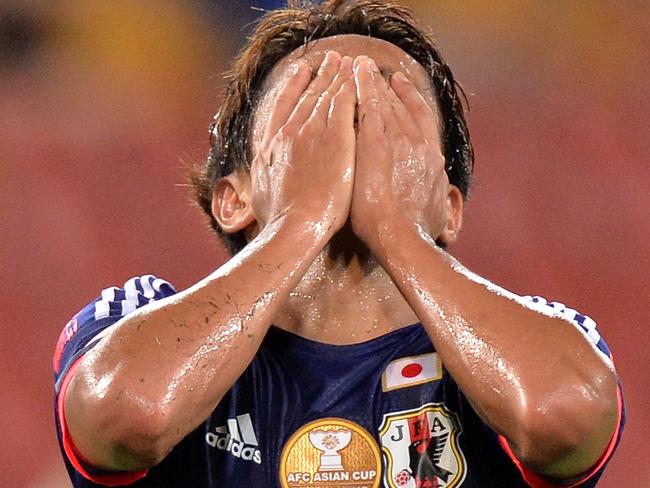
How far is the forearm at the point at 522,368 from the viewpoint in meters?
1.39

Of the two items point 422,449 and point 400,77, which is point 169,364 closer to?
point 422,449

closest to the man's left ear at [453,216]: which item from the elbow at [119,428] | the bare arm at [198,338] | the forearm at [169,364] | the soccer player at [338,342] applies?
the soccer player at [338,342]

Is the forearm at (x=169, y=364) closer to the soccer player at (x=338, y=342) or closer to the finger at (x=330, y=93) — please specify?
the soccer player at (x=338, y=342)

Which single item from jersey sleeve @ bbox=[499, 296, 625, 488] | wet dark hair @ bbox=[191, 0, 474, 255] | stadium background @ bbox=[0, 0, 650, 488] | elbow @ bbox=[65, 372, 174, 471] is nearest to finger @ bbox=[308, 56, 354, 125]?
wet dark hair @ bbox=[191, 0, 474, 255]

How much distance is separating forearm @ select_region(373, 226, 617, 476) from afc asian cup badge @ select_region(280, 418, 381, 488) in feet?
0.64

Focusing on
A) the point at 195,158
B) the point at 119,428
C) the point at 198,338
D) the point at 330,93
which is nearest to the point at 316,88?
the point at 330,93

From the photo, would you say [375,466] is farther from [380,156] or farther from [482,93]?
[482,93]

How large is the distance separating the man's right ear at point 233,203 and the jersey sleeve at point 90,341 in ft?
0.48

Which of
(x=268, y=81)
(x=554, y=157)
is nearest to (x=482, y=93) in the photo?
(x=554, y=157)

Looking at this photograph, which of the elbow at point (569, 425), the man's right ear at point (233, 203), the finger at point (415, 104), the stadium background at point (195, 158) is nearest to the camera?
the elbow at point (569, 425)

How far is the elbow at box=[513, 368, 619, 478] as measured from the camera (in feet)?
4.53

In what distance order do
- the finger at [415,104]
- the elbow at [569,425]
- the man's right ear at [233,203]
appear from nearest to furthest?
the elbow at [569,425], the finger at [415,104], the man's right ear at [233,203]

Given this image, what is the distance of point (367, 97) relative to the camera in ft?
5.60

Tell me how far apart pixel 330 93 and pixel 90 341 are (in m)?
0.51
